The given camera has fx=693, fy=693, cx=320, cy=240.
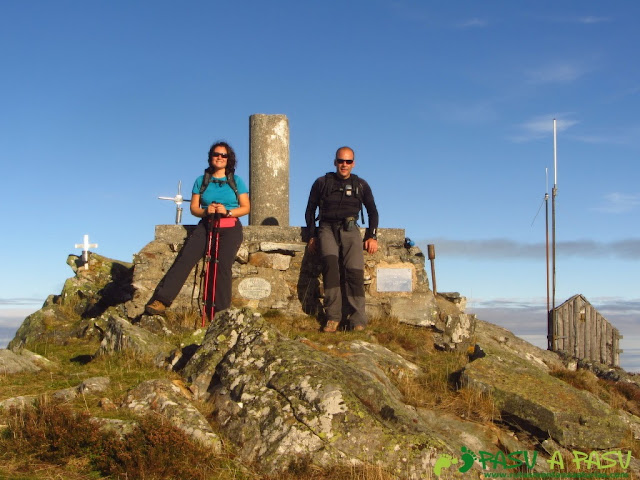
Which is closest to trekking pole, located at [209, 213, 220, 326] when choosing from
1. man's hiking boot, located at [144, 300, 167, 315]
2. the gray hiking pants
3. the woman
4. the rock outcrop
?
the woman

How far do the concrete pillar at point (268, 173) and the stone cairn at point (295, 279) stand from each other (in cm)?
103

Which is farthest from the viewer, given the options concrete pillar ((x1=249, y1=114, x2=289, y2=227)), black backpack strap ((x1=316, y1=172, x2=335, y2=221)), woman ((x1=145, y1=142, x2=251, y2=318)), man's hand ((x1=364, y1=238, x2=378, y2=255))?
concrete pillar ((x1=249, y1=114, x2=289, y2=227))

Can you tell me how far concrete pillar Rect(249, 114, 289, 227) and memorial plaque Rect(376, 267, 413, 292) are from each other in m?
2.11

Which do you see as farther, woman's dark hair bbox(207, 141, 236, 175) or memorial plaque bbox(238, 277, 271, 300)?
memorial plaque bbox(238, 277, 271, 300)

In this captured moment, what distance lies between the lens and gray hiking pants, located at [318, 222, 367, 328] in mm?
10031

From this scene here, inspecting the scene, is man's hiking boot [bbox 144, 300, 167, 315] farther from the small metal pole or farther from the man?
the small metal pole

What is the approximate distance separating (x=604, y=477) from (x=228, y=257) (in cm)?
560

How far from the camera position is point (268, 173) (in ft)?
39.8

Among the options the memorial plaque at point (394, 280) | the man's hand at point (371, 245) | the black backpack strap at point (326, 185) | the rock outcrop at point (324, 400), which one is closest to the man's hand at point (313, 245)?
the black backpack strap at point (326, 185)

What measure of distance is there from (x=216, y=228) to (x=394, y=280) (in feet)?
9.81

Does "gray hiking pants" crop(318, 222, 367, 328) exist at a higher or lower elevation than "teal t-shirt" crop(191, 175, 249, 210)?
lower

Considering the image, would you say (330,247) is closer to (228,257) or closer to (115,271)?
(228,257)

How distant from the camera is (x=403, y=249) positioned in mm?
11273

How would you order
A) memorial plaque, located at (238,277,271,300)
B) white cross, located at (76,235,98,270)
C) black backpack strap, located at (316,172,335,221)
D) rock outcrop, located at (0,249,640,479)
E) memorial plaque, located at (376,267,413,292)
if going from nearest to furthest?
rock outcrop, located at (0,249,640,479) → black backpack strap, located at (316,172,335,221) → memorial plaque, located at (238,277,271,300) → memorial plaque, located at (376,267,413,292) → white cross, located at (76,235,98,270)
